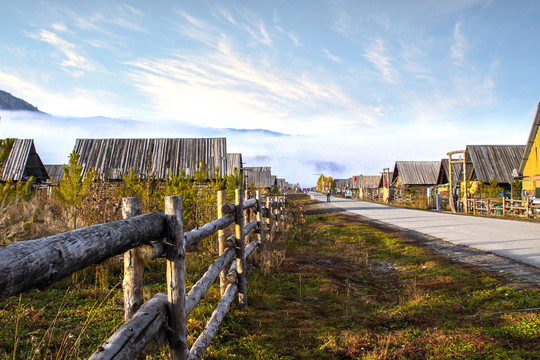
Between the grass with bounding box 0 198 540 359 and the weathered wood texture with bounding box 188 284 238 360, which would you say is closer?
the weathered wood texture with bounding box 188 284 238 360

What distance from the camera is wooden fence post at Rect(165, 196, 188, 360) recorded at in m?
2.59

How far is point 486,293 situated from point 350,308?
Answer: 84.2 inches

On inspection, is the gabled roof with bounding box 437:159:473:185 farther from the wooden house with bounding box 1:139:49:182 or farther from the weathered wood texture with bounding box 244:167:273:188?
the wooden house with bounding box 1:139:49:182

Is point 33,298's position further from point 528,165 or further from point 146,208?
point 528,165

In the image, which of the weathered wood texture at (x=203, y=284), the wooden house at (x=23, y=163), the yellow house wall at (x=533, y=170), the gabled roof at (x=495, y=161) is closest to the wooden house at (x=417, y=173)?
the gabled roof at (x=495, y=161)

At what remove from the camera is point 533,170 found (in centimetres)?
2361

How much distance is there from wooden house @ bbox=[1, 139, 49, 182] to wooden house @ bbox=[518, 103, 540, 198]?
36.7m

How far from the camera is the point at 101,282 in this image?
5598mm

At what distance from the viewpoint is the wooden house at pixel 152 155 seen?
24578 millimetres

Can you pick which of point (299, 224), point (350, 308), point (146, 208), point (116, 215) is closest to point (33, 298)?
point (116, 215)

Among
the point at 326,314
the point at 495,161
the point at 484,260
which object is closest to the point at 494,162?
the point at 495,161

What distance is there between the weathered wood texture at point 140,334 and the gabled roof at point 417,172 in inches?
1754

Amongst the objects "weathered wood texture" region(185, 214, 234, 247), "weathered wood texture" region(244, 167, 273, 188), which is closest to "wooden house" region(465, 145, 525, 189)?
"weathered wood texture" region(244, 167, 273, 188)

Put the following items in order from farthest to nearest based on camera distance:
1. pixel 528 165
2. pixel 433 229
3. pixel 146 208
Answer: pixel 528 165, pixel 433 229, pixel 146 208
